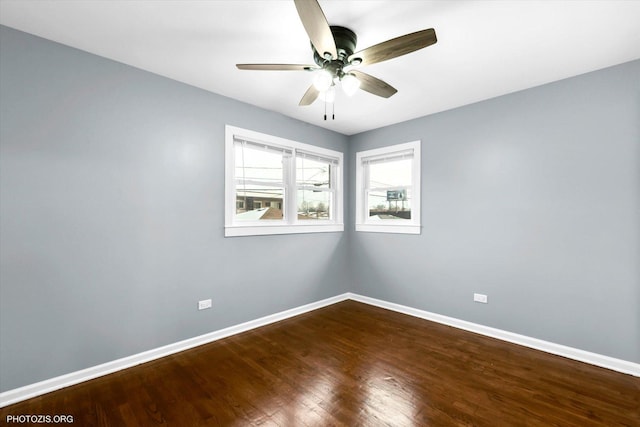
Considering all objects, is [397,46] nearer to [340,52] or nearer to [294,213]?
[340,52]

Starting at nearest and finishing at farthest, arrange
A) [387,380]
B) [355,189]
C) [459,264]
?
[387,380] → [459,264] → [355,189]

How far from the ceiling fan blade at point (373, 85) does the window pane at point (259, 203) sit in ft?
6.00

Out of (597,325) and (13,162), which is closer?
(13,162)

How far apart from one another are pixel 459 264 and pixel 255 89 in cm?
310

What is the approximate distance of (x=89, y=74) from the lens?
7.56 feet

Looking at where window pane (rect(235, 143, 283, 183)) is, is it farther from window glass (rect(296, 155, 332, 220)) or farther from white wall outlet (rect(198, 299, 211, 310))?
white wall outlet (rect(198, 299, 211, 310))

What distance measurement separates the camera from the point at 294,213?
12.6 feet

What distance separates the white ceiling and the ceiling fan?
14cm

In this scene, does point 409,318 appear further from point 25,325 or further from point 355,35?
point 25,325

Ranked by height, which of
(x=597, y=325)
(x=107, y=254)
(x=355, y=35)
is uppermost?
(x=355, y=35)

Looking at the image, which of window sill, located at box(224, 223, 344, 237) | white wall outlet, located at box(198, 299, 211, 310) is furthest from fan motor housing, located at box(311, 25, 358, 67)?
white wall outlet, located at box(198, 299, 211, 310)

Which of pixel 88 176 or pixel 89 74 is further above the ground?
pixel 89 74

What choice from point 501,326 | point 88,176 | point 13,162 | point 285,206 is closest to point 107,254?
point 88,176

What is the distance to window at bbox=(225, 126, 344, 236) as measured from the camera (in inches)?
128
